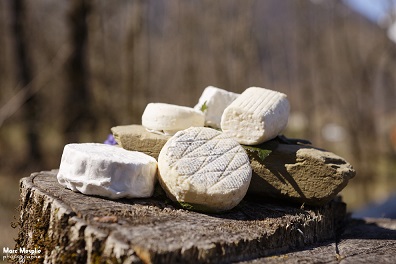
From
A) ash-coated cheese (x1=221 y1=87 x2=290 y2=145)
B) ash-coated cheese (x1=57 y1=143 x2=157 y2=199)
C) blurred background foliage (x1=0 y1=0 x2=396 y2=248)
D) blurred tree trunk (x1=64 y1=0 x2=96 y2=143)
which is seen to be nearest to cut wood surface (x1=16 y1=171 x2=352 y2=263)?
ash-coated cheese (x1=57 y1=143 x2=157 y2=199)

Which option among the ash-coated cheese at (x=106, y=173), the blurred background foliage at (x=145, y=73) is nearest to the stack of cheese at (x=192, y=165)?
the ash-coated cheese at (x=106, y=173)

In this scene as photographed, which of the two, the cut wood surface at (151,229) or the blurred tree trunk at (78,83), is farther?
the blurred tree trunk at (78,83)

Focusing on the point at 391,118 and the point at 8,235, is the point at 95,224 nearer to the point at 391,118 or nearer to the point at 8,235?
the point at 8,235

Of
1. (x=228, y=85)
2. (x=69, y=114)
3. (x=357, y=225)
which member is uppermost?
(x=228, y=85)

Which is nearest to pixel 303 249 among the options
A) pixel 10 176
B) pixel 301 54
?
pixel 10 176

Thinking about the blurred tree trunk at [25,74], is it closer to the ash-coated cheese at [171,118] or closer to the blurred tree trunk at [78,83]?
the blurred tree trunk at [78,83]

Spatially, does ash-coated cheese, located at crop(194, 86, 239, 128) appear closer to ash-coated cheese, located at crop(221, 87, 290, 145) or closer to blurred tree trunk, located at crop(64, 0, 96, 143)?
ash-coated cheese, located at crop(221, 87, 290, 145)
